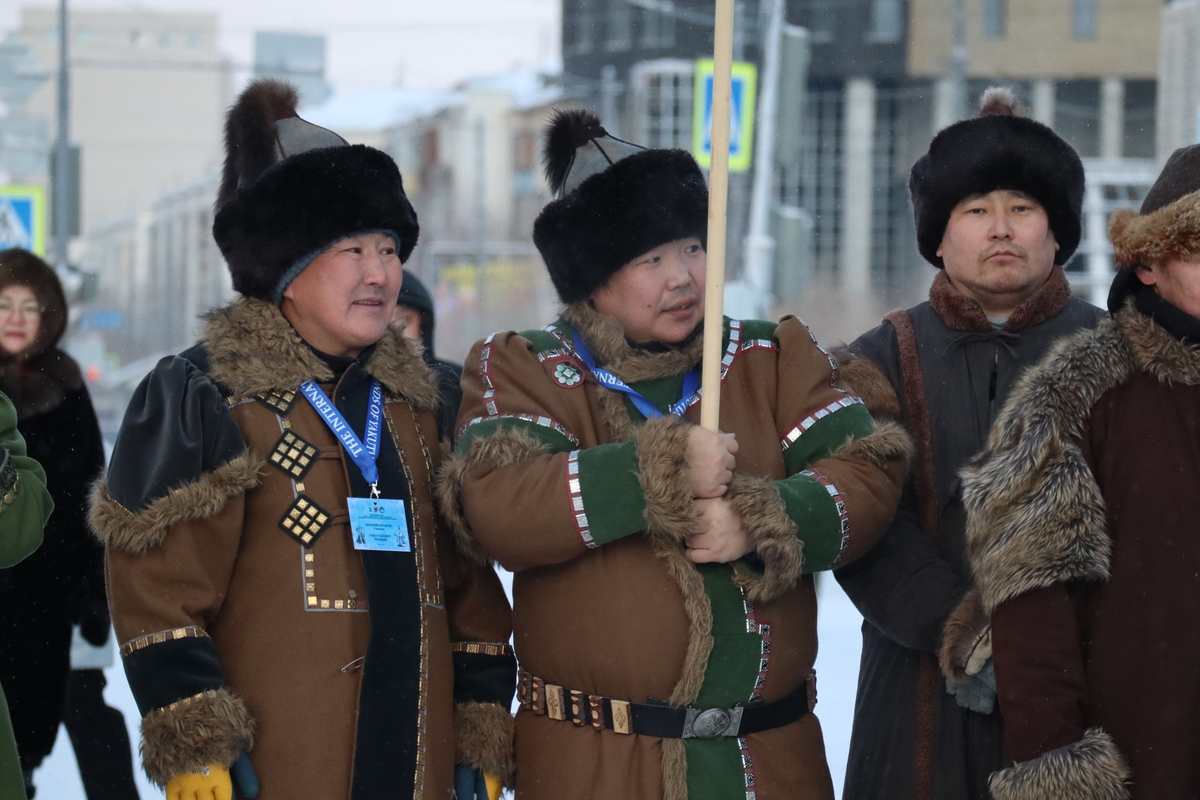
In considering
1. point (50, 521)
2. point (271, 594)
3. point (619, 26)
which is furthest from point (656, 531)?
point (619, 26)

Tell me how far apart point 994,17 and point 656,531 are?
81.8 feet

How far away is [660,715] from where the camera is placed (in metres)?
2.22

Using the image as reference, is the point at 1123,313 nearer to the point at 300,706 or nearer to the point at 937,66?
the point at 300,706

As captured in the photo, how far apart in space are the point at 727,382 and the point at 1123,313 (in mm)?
662

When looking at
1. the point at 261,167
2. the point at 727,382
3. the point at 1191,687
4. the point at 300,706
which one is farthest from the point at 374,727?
the point at 1191,687

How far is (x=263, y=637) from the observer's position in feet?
7.38

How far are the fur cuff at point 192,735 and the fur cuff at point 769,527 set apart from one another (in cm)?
87

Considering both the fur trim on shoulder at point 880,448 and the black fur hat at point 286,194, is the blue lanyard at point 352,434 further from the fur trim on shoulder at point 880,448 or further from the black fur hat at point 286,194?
the fur trim on shoulder at point 880,448

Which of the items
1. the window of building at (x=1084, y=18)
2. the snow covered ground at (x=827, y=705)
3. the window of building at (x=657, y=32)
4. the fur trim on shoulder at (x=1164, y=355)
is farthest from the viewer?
the window of building at (x=1084, y=18)

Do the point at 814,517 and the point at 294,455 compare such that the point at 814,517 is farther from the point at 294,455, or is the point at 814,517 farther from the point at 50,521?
the point at 50,521

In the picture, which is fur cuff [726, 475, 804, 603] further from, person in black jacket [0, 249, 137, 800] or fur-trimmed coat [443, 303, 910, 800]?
person in black jacket [0, 249, 137, 800]

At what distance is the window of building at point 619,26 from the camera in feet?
81.0

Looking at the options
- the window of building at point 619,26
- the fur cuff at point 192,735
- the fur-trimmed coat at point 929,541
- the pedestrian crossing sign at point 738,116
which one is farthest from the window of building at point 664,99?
the fur cuff at point 192,735

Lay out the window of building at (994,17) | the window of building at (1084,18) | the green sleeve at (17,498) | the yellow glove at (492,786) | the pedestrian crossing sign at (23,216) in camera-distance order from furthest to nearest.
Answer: the window of building at (994,17) < the window of building at (1084,18) < the pedestrian crossing sign at (23,216) < the yellow glove at (492,786) < the green sleeve at (17,498)
